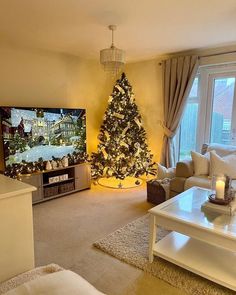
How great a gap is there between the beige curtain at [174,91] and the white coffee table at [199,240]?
2188 mm

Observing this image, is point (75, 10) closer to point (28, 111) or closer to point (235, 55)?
point (28, 111)

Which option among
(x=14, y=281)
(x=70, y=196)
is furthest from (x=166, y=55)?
(x=14, y=281)

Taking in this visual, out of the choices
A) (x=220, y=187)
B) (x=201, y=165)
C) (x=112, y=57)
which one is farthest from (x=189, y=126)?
(x=220, y=187)

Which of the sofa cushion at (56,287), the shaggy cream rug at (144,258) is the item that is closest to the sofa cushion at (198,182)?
the shaggy cream rug at (144,258)

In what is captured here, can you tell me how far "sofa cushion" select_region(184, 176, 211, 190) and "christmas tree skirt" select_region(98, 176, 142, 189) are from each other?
4.70 feet

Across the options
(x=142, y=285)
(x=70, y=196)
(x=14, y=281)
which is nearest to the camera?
(x=14, y=281)

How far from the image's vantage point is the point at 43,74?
4008mm

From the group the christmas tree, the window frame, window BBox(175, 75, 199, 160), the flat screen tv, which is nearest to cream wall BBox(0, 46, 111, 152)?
the flat screen tv

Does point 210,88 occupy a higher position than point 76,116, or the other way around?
point 210,88

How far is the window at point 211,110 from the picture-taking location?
387 cm

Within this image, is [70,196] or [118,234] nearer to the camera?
[118,234]

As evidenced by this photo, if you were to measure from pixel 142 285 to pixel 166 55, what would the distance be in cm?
376

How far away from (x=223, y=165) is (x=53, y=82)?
3.01m

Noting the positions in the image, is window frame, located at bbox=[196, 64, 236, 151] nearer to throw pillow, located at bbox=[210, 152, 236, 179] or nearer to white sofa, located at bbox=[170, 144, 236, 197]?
white sofa, located at bbox=[170, 144, 236, 197]
